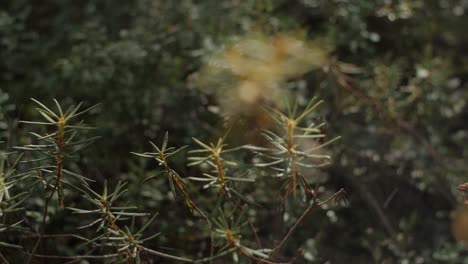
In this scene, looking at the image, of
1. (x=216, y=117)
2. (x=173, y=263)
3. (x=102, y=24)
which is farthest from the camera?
(x=102, y=24)

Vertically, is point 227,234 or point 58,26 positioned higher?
point 227,234

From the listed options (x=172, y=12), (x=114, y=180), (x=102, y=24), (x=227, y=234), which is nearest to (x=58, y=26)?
(x=102, y=24)

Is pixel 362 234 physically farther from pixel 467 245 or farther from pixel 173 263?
pixel 173 263

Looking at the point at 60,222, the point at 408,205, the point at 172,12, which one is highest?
the point at 172,12

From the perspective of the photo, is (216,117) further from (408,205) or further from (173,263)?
(408,205)

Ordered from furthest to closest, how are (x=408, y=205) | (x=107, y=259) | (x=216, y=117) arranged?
1. (x=408, y=205)
2. (x=216, y=117)
3. (x=107, y=259)

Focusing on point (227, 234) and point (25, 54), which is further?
point (25, 54)
